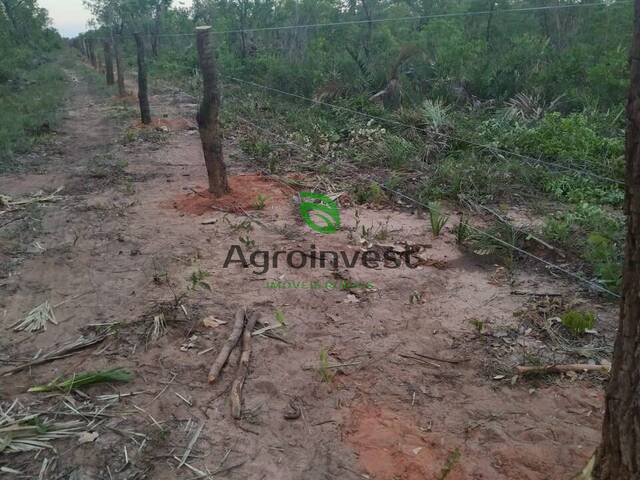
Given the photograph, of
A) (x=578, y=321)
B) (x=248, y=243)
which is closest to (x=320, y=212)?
(x=248, y=243)

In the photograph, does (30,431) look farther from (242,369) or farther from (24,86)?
(24,86)

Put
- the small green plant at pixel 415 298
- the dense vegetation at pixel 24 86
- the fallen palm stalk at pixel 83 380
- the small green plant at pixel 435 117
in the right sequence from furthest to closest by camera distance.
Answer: the dense vegetation at pixel 24 86 → the small green plant at pixel 435 117 → the small green plant at pixel 415 298 → the fallen palm stalk at pixel 83 380

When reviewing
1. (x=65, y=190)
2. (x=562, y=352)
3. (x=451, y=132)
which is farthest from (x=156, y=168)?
(x=562, y=352)

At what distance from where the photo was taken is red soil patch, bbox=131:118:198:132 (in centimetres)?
1009

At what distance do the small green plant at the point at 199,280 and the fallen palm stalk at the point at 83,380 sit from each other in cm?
114

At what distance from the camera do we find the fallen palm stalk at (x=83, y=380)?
296 cm

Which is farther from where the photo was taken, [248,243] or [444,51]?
[444,51]

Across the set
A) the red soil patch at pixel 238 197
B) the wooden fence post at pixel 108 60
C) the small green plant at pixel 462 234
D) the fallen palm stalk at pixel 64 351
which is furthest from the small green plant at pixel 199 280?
the wooden fence post at pixel 108 60

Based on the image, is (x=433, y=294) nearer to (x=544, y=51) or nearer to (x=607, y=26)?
(x=544, y=51)

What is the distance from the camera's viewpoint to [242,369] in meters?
3.19

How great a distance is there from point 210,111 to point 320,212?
1689 mm

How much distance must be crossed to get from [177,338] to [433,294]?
2030 mm

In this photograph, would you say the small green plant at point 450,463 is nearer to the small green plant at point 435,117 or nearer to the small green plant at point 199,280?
the small green plant at point 199,280

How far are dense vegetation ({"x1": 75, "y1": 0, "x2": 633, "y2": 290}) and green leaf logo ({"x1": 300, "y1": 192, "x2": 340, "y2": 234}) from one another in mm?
568
